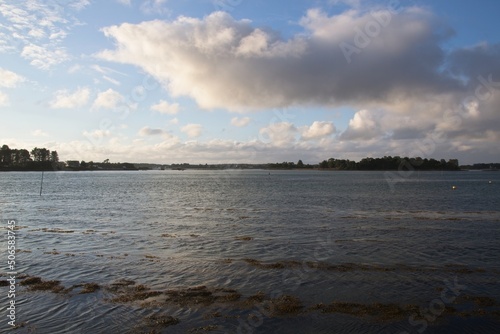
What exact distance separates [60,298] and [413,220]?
36.1m

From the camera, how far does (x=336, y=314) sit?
43.9 ft

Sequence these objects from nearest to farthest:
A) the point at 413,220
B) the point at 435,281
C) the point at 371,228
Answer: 1. the point at 435,281
2. the point at 371,228
3. the point at 413,220

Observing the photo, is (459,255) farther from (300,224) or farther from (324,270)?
(300,224)

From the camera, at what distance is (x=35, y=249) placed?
24406mm

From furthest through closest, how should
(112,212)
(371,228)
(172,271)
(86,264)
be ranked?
(112,212), (371,228), (86,264), (172,271)

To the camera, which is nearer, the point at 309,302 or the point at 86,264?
the point at 309,302

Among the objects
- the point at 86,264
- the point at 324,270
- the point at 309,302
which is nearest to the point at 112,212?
the point at 86,264

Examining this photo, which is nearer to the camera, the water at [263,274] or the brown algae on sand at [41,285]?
the water at [263,274]

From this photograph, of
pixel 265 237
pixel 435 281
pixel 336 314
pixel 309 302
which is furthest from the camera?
pixel 265 237

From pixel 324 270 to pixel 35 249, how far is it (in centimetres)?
1893

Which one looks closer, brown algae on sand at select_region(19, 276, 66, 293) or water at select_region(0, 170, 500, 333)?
water at select_region(0, 170, 500, 333)

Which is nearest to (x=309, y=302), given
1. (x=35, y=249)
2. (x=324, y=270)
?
(x=324, y=270)

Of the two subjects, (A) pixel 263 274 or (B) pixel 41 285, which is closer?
(B) pixel 41 285

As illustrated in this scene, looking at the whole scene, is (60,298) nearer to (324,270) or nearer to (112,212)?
(324,270)
